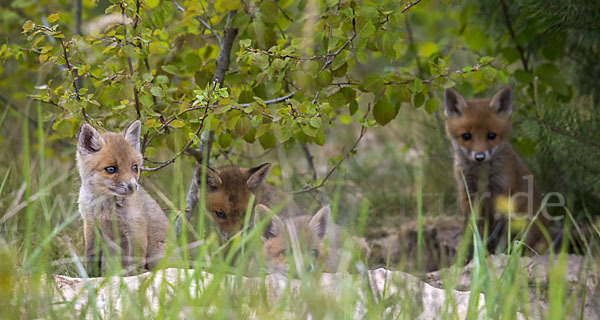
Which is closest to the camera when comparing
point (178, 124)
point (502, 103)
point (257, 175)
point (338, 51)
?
point (178, 124)

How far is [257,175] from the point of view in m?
4.44

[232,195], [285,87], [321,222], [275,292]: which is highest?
[285,87]

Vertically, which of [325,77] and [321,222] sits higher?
[325,77]

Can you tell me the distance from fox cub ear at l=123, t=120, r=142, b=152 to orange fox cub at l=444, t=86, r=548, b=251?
292 centimetres

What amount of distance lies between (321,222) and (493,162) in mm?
2308

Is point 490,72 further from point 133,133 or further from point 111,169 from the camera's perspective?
point 111,169

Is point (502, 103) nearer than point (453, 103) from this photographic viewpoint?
Yes

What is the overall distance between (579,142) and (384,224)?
2060 millimetres

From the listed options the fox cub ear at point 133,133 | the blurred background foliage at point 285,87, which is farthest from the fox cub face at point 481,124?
the fox cub ear at point 133,133

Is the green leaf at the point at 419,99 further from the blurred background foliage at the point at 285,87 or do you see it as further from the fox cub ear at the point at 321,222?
the fox cub ear at the point at 321,222

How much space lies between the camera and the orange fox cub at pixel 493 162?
529cm

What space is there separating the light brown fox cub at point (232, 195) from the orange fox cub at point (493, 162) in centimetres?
181

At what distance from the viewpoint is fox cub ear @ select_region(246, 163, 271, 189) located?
4.38 metres

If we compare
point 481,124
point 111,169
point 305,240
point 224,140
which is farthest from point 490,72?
point 111,169
